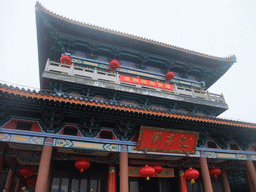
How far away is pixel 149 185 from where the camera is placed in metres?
10.8

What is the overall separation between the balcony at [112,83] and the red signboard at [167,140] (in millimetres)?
3143

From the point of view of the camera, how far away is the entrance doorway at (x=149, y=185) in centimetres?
1051

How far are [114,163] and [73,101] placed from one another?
4356 mm

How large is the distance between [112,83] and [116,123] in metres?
3.09

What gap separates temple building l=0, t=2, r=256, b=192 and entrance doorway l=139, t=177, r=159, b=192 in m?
0.06

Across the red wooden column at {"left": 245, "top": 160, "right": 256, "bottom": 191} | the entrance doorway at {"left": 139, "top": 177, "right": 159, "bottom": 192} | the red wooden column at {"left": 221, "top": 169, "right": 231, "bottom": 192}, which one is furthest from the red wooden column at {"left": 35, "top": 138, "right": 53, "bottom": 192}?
the red wooden column at {"left": 221, "top": 169, "right": 231, "bottom": 192}

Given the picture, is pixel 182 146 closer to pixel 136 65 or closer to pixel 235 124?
pixel 235 124

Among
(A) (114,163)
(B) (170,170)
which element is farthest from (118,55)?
(B) (170,170)

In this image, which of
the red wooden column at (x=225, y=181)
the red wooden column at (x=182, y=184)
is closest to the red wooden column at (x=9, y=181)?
the red wooden column at (x=182, y=184)

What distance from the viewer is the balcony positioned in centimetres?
986

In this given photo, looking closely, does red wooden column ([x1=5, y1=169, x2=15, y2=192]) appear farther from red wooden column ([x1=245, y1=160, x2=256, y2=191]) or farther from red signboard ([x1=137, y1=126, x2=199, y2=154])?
red wooden column ([x1=245, y1=160, x2=256, y2=191])

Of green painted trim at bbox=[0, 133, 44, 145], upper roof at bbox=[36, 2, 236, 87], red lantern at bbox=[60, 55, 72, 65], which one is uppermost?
upper roof at bbox=[36, 2, 236, 87]

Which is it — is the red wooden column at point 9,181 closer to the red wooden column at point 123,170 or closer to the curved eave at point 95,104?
the curved eave at point 95,104

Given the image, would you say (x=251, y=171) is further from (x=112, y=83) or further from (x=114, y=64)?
(x=114, y=64)
